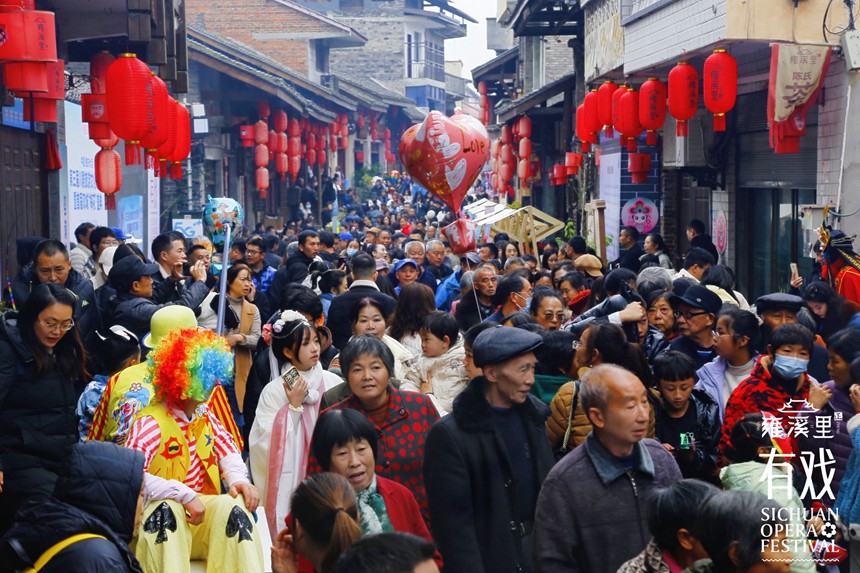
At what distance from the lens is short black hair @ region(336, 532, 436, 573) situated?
3.16 m

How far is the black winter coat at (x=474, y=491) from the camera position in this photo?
520 centimetres

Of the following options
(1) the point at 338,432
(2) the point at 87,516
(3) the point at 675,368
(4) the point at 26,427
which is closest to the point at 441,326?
(3) the point at 675,368

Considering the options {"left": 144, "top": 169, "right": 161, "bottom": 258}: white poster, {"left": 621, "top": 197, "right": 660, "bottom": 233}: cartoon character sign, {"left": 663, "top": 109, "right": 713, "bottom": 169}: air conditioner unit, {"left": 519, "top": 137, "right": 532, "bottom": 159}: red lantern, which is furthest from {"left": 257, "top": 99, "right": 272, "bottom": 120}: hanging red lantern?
{"left": 663, "top": 109, "right": 713, "bottom": 169}: air conditioner unit

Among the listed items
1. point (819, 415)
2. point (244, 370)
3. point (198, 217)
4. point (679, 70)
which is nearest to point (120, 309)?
point (244, 370)

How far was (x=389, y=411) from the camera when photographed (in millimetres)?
6066

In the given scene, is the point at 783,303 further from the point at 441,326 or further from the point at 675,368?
the point at 441,326

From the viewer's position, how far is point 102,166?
14641mm

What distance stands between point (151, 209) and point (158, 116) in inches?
318

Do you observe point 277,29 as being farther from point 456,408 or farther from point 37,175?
point 456,408

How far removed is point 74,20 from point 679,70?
24.9 feet

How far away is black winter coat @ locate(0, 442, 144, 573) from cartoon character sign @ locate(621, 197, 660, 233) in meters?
17.1

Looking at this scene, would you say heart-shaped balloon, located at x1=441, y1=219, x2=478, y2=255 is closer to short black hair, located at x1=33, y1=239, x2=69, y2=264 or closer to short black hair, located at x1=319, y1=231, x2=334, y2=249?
short black hair, located at x1=319, y1=231, x2=334, y2=249

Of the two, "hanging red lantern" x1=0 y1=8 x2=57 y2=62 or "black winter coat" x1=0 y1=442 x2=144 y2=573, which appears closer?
"black winter coat" x1=0 y1=442 x2=144 y2=573

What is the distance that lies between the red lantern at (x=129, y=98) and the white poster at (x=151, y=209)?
815 cm
